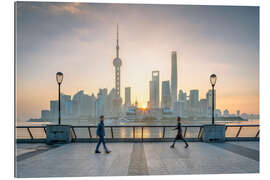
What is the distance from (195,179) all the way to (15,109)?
25.9 ft

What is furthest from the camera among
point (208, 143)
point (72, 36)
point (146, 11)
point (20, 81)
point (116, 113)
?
point (116, 113)

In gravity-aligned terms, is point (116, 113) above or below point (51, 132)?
below

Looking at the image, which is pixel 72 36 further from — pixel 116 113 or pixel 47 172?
pixel 116 113

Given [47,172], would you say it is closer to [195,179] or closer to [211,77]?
[195,179]

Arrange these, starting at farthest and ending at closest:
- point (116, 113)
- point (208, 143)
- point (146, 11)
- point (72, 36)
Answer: point (116, 113), point (72, 36), point (146, 11), point (208, 143)

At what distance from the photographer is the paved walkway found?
7.03 m

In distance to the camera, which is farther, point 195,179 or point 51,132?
point 51,132

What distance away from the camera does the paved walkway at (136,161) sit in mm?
7031

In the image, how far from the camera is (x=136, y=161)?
8.16m

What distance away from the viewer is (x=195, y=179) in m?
6.55
